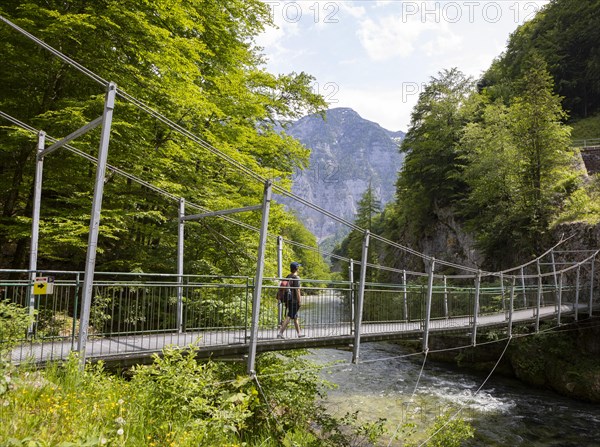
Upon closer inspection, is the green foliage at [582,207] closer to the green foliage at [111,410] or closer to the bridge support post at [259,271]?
the bridge support post at [259,271]

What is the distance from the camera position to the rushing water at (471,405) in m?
9.81

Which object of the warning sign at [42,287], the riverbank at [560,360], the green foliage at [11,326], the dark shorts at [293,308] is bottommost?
the riverbank at [560,360]

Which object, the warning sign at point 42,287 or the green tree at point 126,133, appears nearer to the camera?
the warning sign at point 42,287

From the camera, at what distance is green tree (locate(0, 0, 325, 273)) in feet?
26.5

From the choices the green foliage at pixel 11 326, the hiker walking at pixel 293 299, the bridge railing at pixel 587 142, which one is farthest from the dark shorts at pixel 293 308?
the bridge railing at pixel 587 142

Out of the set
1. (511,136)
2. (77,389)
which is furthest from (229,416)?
(511,136)

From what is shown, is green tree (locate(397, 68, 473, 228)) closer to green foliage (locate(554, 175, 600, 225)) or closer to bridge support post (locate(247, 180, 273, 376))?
green foliage (locate(554, 175, 600, 225))

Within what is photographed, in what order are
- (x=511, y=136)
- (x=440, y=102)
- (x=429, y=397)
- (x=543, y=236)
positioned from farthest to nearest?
1. (x=440, y=102)
2. (x=511, y=136)
3. (x=543, y=236)
4. (x=429, y=397)

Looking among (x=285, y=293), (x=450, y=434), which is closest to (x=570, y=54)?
(x=450, y=434)

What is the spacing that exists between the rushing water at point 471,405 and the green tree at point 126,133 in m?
4.47

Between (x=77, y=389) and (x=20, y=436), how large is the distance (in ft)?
3.56

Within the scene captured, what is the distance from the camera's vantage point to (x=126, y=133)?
8.91 metres

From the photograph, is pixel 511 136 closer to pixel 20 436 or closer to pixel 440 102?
pixel 440 102

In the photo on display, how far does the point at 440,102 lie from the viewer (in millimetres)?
29297
